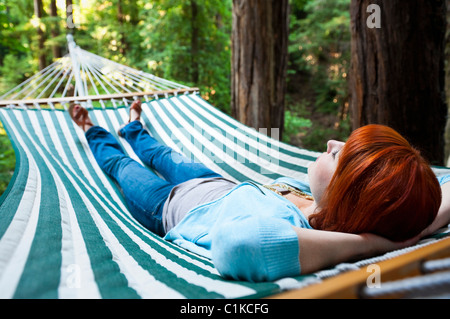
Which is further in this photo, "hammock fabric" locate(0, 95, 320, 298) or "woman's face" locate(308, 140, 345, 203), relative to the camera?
"woman's face" locate(308, 140, 345, 203)

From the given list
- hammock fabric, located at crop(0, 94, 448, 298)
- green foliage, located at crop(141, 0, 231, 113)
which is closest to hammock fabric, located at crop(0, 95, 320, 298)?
hammock fabric, located at crop(0, 94, 448, 298)

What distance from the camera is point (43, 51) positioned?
6.57 meters

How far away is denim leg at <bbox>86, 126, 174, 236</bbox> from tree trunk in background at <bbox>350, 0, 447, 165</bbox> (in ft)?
3.78

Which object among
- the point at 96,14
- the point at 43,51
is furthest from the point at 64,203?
the point at 96,14

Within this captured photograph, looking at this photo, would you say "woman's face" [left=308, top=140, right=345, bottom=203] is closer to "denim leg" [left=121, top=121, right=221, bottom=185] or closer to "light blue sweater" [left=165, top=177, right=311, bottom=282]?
"light blue sweater" [left=165, top=177, right=311, bottom=282]

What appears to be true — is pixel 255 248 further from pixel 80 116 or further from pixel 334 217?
pixel 80 116

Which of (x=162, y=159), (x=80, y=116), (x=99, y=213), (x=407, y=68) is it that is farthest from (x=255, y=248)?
(x=80, y=116)

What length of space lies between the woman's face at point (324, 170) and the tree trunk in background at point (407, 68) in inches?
35.3

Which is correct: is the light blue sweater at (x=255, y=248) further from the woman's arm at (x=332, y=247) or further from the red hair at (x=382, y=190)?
the red hair at (x=382, y=190)

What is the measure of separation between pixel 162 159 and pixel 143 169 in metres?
0.15

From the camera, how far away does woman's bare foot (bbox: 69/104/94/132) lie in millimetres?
1939

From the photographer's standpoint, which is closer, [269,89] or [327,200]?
[327,200]
